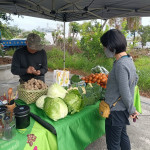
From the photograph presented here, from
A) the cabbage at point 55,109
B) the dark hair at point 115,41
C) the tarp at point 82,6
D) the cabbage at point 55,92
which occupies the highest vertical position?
the tarp at point 82,6

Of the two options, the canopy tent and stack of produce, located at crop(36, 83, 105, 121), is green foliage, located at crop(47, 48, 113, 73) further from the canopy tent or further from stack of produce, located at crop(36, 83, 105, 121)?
stack of produce, located at crop(36, 83, 105, 121)

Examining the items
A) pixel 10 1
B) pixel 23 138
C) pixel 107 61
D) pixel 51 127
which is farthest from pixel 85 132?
pixel 107 61

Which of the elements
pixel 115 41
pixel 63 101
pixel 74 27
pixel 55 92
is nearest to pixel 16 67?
pixel 55 92

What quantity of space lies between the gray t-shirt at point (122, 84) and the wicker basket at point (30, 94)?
83 cm

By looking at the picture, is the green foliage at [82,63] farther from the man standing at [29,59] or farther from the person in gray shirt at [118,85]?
the person in gray shirt at [118,85]

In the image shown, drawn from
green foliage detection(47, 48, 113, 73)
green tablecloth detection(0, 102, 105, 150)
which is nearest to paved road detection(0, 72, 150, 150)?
green tablecloth detection(0, 102, 105, 150)

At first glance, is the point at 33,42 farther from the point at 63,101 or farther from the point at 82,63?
the point at 82,63

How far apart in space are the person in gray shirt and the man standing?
137 centimetres

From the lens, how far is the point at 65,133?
139cm

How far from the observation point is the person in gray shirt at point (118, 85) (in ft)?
4.22

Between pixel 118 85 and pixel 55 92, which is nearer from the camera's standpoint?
pixel 118 85

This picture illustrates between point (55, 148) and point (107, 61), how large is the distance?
6337 millimetres

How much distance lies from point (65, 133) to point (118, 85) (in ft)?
2.45

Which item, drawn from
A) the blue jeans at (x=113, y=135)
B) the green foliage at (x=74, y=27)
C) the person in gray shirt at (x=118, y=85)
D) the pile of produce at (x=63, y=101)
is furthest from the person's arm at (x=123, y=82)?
the green foliage at (x=74, y=27)
